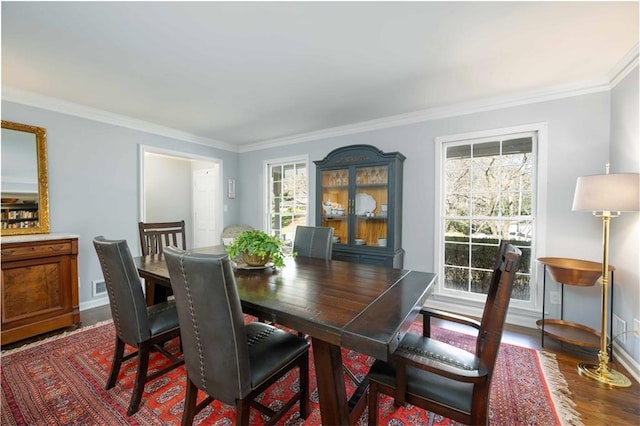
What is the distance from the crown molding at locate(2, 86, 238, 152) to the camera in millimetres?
2795

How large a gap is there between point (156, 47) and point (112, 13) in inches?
13.9

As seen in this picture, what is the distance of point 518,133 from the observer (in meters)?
2.91

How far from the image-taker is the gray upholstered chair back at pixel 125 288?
5.22 ft

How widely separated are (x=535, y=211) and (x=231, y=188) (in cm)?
455

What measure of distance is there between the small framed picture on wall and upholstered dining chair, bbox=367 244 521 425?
4312 mm

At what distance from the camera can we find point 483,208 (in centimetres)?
316

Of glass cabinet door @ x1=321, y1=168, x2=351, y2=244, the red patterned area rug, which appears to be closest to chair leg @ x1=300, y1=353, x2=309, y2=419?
the red patterned area rug

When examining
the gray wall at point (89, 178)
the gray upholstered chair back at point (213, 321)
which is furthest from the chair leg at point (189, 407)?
the gray wall at point (89, 178)

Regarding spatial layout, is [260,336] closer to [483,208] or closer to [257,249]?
[257,249]

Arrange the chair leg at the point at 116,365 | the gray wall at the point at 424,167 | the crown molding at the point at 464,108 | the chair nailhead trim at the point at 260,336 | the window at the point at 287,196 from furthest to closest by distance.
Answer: the window at the point at 287,196
the crown molding at the point at 464,108
the gray wall at the point at 424,167
the chair leg at the point at 116,365
the chair nailhead trim at the point at 260,336

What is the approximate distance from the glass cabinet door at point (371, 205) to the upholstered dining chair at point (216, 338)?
2.32 m

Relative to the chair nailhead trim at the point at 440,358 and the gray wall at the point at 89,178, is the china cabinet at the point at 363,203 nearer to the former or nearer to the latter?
the chair nailhead trim at the point at 440,358

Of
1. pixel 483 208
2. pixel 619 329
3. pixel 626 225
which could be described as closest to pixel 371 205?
pixel 483 208

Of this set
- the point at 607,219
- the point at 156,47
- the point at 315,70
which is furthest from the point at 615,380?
the point at 156,47
